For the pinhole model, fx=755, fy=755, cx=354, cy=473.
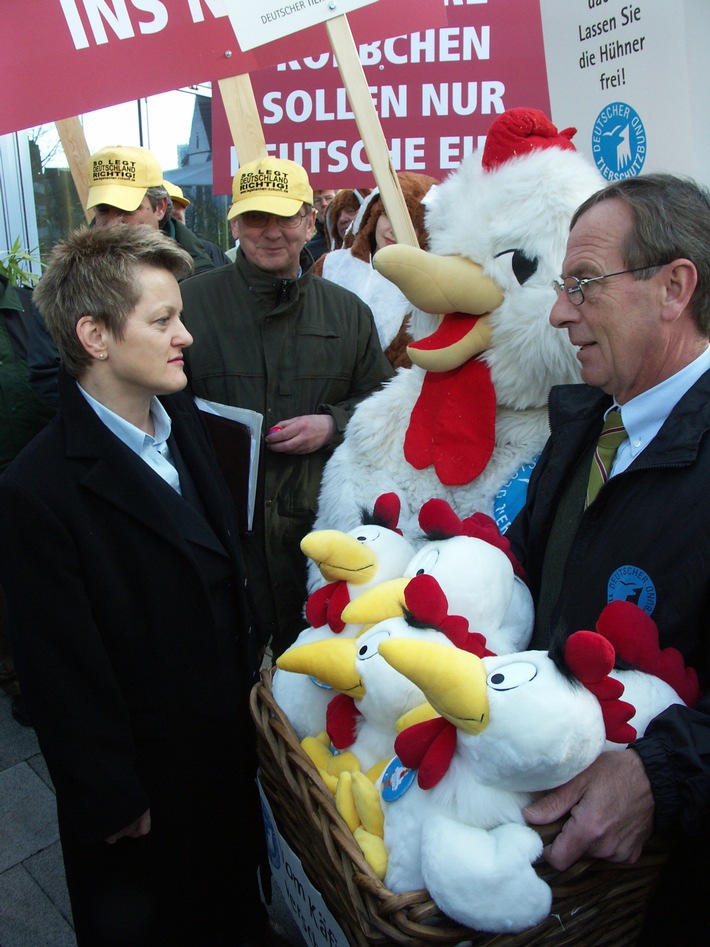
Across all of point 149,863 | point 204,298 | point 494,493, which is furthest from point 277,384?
point 149,863

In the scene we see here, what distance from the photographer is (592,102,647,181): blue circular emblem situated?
2.24 m

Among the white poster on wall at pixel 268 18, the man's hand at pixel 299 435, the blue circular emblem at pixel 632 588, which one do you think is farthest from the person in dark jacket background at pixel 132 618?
the white poster on wall at pixel 268 18

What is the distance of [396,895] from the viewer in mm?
963

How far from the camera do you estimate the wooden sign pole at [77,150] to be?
321 cm

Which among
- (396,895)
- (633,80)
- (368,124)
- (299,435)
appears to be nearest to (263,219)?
(368,124)

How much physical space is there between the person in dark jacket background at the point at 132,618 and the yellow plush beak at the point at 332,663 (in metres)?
0.46

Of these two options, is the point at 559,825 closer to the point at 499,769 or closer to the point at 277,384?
the point at 499,769

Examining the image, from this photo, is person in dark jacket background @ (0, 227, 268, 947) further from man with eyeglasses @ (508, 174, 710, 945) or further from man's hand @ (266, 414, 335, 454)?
man with eyeglasses @ (508, 174, 710, 945)

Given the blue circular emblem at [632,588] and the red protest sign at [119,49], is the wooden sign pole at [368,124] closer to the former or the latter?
the red protest sign at [119,49]

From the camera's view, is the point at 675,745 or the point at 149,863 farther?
the point at 149,863

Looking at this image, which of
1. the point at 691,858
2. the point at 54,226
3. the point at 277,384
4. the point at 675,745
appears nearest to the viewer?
the point at 675,745

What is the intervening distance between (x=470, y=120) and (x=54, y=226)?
3929 mm

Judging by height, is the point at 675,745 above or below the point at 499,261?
below

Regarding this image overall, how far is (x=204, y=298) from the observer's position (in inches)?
98.1
